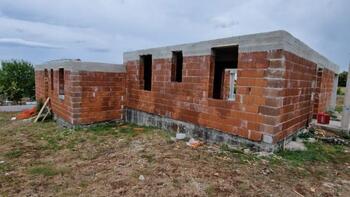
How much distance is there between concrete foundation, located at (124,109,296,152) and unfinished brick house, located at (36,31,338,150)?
0.02 meters

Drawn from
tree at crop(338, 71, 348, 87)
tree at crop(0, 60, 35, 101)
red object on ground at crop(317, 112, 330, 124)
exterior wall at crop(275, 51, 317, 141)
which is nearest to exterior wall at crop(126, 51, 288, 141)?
exterior wall at crop(275, 51, 317, 141)

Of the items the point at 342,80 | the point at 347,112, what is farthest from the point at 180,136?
the point at 342,80

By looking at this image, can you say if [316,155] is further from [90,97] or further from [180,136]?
[90,97]

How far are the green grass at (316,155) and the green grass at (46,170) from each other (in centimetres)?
423

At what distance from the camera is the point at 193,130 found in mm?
6008

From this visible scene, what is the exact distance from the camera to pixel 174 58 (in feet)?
21.5

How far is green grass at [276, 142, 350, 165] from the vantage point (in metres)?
4.46

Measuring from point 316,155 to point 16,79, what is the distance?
16.9m

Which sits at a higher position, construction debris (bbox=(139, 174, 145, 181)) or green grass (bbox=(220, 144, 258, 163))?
green grass (bbox=(220, 144, 258, 163))

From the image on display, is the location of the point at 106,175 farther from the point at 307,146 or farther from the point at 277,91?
the point at 307,146

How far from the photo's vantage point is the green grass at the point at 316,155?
4465 millimetres

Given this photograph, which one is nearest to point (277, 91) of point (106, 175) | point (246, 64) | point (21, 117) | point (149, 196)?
point (246, 64)

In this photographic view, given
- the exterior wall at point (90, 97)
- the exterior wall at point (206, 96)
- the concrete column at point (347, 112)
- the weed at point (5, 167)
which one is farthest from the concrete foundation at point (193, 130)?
the weed at point (5, 167)

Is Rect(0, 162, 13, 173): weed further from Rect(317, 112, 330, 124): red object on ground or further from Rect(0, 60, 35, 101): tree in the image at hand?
Rect(0, 60, 35, 101): tree
